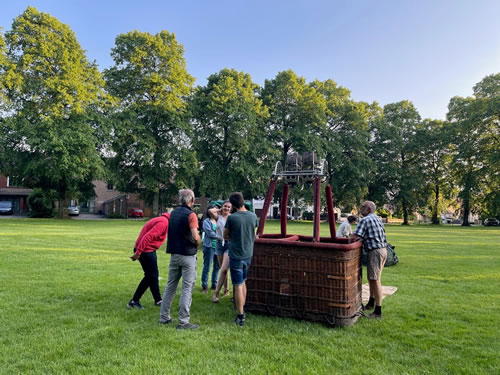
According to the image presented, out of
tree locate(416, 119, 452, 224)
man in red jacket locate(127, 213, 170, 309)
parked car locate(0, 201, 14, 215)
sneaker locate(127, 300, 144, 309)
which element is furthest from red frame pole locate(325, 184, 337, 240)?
parked car locate(0, 201, 14, 215)

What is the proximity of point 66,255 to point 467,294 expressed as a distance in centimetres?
1088

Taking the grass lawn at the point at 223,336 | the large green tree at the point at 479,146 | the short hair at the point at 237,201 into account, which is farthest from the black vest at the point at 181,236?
the large green tree at the point at 479,146

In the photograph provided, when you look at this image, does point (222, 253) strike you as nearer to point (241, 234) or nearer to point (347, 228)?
point (241, 234)

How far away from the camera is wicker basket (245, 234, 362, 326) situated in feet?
17.6

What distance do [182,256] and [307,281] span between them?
1839mm

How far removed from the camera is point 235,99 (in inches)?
1547

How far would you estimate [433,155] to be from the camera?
51.9 metres

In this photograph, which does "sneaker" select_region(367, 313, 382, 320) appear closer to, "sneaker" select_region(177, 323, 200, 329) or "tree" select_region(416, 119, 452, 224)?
"sneaker" select_region(177, 323, 200, 329)

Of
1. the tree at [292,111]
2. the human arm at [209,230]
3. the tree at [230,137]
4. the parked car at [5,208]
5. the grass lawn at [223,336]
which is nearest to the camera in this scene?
the grass lawn at [223,336]

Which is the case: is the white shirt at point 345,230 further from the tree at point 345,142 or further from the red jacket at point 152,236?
the tree at point 345,142

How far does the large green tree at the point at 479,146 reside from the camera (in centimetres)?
4203

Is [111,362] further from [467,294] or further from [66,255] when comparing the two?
[66,255]

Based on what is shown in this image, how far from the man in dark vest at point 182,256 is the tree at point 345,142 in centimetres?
4137

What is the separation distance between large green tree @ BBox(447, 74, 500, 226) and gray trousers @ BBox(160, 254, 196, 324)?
143ft
